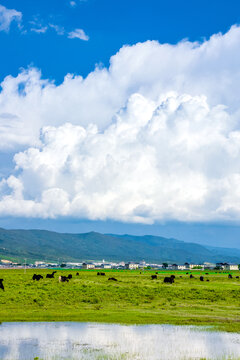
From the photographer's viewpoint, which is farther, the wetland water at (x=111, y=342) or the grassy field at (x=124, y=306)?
the grassy field at (x=124, y=306)

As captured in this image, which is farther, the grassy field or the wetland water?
the grassy field

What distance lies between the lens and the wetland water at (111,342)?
28.3m

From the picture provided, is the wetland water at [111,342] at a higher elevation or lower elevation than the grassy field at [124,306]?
lower

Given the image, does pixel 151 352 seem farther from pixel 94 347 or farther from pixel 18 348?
pixel 18 348

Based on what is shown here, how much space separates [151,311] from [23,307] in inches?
552

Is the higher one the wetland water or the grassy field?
the grassy field

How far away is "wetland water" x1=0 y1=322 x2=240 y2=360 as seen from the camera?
1113 inches

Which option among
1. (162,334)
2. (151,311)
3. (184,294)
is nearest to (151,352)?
(162,334)

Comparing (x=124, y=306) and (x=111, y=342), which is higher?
(x=124, y=306)

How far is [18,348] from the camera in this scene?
29.5 metres

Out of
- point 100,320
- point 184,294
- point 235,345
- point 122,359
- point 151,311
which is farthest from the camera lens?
point 184,294

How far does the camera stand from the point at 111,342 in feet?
105

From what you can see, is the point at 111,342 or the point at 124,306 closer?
the point at 111,342

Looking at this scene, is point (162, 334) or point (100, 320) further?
point (100, 320)
